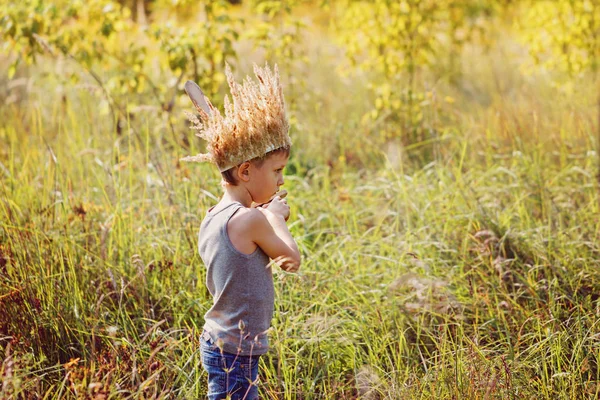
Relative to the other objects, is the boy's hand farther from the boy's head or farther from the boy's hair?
the boy's hair

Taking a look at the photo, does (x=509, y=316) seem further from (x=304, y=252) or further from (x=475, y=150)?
(x=475, y=150)

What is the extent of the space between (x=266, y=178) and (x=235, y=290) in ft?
1.23

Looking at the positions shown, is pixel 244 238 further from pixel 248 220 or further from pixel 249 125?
pixel 249 125

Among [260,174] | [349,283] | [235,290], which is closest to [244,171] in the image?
[260,174]

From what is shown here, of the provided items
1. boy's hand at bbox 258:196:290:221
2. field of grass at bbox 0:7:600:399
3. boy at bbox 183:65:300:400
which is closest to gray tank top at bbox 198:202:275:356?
boy at bbox 183:65:300:400

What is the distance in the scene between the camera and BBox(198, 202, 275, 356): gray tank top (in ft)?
7.42

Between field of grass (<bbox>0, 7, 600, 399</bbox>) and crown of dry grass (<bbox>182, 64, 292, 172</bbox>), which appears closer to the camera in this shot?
crown of dry grass (<bbox>182, 64, 292, 172</bbox>)

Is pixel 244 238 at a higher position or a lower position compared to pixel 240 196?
lower

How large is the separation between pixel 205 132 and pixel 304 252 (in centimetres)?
141

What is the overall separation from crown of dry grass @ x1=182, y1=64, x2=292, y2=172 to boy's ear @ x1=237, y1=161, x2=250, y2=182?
2cm

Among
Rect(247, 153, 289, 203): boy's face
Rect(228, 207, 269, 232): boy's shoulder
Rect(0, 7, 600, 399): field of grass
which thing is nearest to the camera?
Rect(228, 207, 269, 232): boy's shoulder

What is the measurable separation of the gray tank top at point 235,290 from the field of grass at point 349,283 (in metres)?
0.25

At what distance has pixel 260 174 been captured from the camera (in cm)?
234

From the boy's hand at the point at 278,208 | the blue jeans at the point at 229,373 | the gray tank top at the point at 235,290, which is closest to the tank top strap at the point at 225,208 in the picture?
the gray tank top at the point at 235,290
